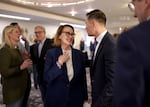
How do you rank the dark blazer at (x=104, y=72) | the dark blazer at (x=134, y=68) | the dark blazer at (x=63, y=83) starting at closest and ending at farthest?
1. the dark blazer at (x=134, y=68)
2. the dark blazer at (x=104, y=72)
3. the dark blazer at (x=63, y=83)

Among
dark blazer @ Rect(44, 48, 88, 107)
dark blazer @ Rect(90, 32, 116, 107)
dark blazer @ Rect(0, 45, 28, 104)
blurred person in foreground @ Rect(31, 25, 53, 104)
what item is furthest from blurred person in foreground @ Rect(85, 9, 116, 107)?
blurred person in foreground @ Rect(31, 25, 53, 104)

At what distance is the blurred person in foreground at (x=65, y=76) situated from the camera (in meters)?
2.35

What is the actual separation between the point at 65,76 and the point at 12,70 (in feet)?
2.17

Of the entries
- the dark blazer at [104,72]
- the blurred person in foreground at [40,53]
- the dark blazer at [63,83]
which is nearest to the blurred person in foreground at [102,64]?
the dark blazer at [104,72]

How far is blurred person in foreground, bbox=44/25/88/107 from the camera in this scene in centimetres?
235

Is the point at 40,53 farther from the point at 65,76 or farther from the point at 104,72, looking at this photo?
the point at 104,72

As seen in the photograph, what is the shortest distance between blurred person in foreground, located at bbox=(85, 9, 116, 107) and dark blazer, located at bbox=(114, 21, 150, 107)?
92cm

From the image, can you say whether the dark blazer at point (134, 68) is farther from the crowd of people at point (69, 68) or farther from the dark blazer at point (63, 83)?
the dark blazer at point (63, 83)

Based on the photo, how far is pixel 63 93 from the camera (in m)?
2.35

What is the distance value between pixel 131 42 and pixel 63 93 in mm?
1600

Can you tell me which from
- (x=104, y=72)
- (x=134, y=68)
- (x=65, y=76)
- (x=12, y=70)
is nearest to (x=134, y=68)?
(x=134, y=68)

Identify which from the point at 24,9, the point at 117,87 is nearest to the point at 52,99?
the point at 117,87

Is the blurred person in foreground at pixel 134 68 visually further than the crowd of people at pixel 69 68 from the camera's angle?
No

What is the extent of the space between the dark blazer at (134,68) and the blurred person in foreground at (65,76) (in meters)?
1.47
